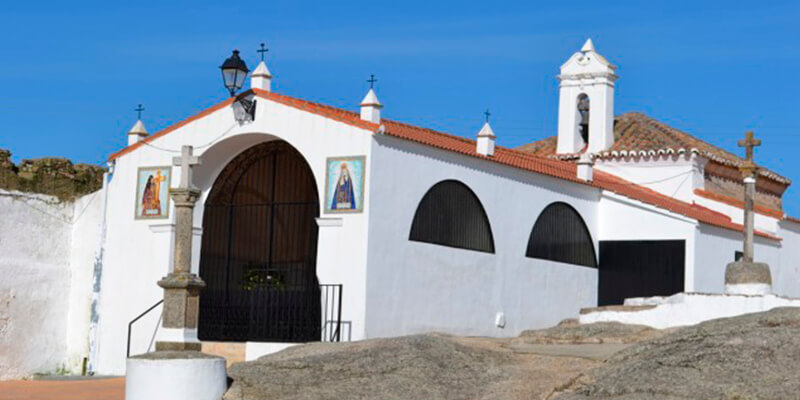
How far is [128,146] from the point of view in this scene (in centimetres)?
2478

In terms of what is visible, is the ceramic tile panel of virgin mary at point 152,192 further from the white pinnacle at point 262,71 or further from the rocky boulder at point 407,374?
the rocky boulder at point 407,374

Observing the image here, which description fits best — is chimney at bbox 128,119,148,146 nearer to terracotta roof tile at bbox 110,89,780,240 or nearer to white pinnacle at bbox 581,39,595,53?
terracotta roof tile at bbox 110,89,780,240

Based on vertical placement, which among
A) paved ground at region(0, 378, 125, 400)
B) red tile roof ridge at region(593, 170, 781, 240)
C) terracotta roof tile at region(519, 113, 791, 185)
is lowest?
paved ground at region(0, 378, 125, 400)

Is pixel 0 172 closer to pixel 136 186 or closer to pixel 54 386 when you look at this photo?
pixel 136 186

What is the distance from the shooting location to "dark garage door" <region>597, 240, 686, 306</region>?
27328 mm

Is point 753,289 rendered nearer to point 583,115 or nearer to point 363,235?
point 363,235

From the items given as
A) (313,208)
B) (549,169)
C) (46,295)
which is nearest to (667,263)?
(549,169)

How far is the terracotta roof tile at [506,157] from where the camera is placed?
73.5ft

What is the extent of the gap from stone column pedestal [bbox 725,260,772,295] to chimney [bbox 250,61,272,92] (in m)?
9.62

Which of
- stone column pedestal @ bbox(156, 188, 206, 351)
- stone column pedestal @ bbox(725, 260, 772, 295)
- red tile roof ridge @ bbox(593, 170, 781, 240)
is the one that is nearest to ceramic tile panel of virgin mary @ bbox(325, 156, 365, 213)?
stone column pedestal @ bbox(156, 188, 206, 351)

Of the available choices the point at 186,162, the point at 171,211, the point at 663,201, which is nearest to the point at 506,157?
the point at 663,201

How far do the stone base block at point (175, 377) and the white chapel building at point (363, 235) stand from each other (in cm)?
660

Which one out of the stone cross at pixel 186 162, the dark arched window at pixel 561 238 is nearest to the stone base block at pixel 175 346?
the stone cross at pixel 186 162

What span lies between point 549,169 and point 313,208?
18.9 ft
